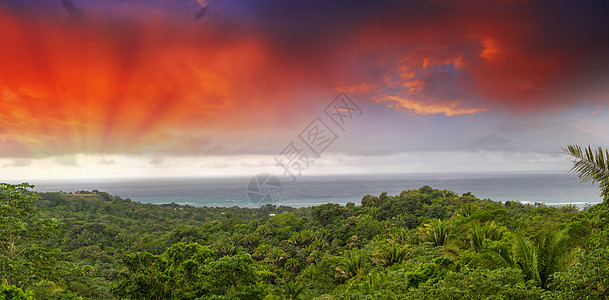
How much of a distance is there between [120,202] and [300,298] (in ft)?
259

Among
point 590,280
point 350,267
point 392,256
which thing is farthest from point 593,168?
point 350,267

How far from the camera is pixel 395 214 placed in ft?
134

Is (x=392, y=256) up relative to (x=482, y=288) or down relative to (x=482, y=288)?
down

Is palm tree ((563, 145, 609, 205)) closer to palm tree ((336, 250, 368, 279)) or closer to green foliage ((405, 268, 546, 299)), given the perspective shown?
green foliage ((405, 268, 546, 299))

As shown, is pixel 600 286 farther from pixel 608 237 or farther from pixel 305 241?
pixel 305 241

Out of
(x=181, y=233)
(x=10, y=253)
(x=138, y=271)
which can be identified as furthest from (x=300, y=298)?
(x=181, y=233)

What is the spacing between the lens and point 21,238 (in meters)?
9.03

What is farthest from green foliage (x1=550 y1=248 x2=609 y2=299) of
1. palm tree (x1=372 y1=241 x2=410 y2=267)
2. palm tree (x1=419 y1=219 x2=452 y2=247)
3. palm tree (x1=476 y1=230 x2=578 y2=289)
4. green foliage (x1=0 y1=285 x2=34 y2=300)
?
palm tree (x1=419 y1=219 x2=452 y2=247)

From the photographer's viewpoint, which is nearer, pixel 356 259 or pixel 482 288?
pixel 482 288

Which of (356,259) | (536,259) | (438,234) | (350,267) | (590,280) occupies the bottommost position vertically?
(350,267)

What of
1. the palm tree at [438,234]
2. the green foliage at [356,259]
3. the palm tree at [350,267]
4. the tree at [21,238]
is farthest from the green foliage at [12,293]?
the palm tree at [438,234]

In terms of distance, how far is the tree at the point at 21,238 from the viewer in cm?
838

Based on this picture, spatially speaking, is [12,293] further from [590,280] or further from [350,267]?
[350,267]

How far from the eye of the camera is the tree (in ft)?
A: 27.5
